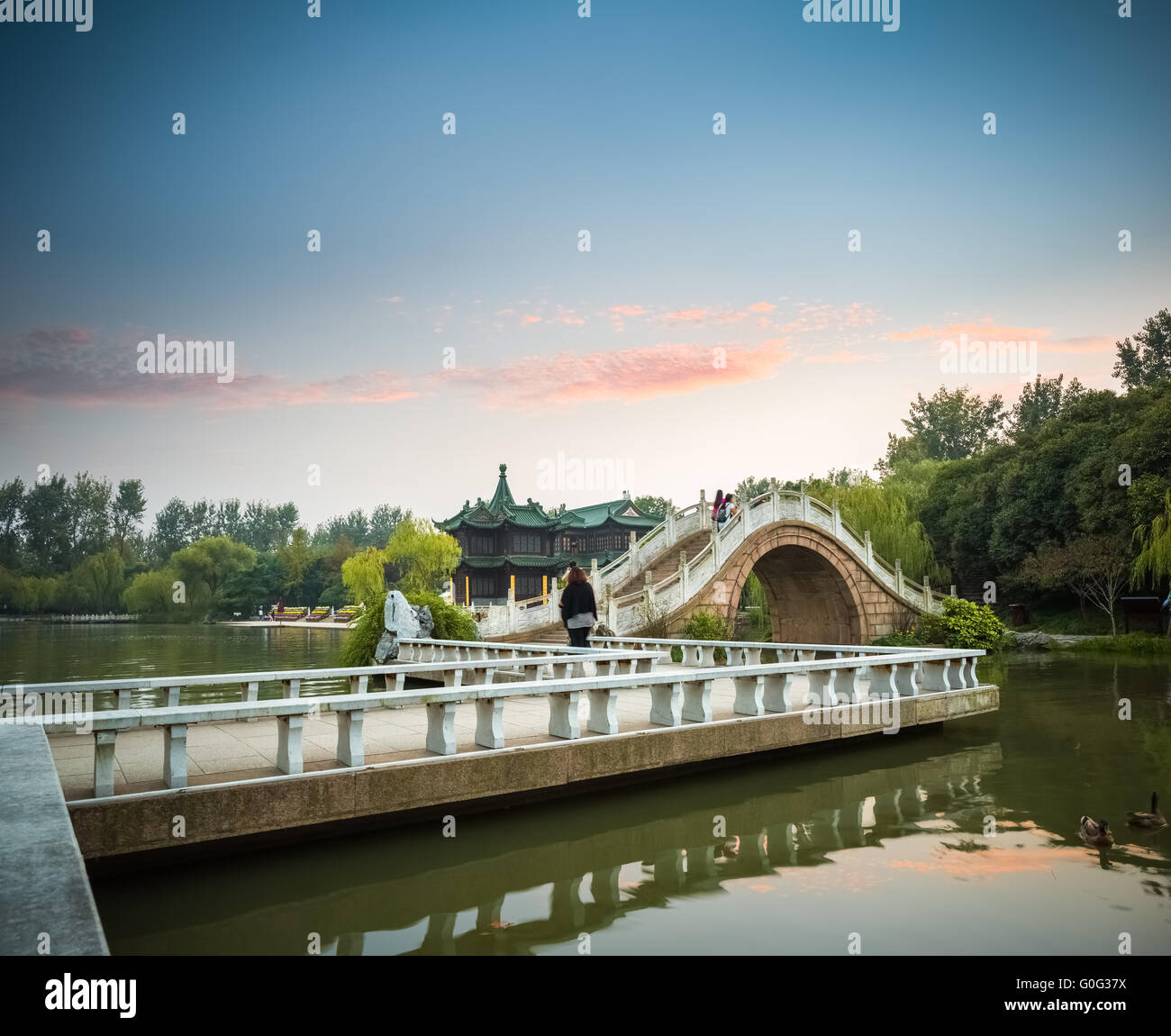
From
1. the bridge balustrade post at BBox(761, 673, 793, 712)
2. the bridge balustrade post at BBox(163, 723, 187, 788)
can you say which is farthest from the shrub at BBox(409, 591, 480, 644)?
the bridge balustrade post at BBox(163, 723, 187, 788)

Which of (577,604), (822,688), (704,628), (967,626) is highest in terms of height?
(577,604)

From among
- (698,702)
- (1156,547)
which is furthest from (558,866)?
(1156,547)

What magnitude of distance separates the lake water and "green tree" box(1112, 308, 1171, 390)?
167ft

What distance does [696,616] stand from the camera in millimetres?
19188

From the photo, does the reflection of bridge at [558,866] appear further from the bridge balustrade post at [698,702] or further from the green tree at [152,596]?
the green tree at [152,596]

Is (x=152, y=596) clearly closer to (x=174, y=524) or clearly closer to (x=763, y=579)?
(x=174, y=524)

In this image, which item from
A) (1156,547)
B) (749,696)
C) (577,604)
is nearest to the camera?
(749,696)

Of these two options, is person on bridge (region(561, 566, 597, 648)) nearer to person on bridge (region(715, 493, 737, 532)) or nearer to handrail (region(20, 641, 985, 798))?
handrail (region(20, 641, 985, 798))

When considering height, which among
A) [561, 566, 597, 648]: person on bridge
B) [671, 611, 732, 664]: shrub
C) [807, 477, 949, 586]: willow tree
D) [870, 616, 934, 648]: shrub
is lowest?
[870, 616, 934, 648]: shrub

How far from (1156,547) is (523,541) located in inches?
1119

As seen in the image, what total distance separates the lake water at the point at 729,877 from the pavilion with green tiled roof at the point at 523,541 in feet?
114

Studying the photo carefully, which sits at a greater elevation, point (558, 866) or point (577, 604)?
point (577, 604)

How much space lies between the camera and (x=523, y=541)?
44500 mm

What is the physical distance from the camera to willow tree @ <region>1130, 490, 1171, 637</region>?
21.7 metres
